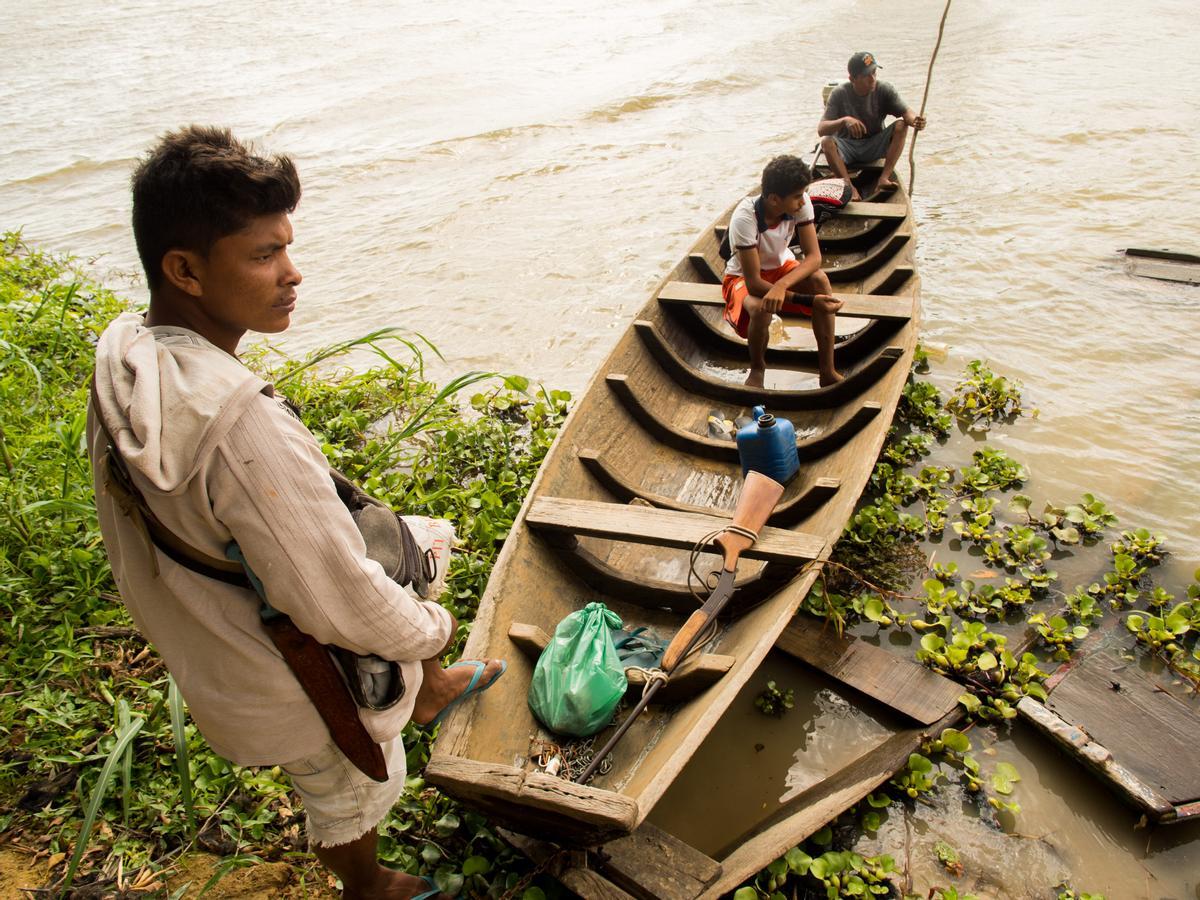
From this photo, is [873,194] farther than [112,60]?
No

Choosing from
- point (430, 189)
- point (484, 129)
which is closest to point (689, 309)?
point (430, 189)

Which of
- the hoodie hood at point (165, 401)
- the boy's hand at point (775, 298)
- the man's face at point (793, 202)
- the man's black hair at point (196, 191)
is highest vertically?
the man's black hair at point (196, 191)

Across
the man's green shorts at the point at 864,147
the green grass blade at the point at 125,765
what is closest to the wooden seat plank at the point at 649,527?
the green grass blade at the point at 125,765

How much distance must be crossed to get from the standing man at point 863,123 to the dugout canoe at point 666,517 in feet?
3.43

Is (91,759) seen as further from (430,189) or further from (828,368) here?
(430,189)

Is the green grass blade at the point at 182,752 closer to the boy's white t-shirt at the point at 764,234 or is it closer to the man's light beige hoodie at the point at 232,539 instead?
the man's light beige hoodie at the point at 232,539

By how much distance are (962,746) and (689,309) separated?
2935 millimetres

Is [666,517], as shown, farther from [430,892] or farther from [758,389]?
[758,389]

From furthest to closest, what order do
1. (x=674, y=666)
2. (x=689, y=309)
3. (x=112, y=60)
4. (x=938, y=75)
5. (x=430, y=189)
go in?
(x=112, y=60), (x=938, y=75), (x=430, y=189), (x=689, y=309), (x=674, y=666)

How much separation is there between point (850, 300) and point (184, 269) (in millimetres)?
3759

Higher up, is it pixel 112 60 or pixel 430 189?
pixel 112 60

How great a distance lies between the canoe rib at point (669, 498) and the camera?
10.8 ft

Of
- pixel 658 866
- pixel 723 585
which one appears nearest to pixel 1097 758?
pixel 723 585

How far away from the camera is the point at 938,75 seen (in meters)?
12.1
